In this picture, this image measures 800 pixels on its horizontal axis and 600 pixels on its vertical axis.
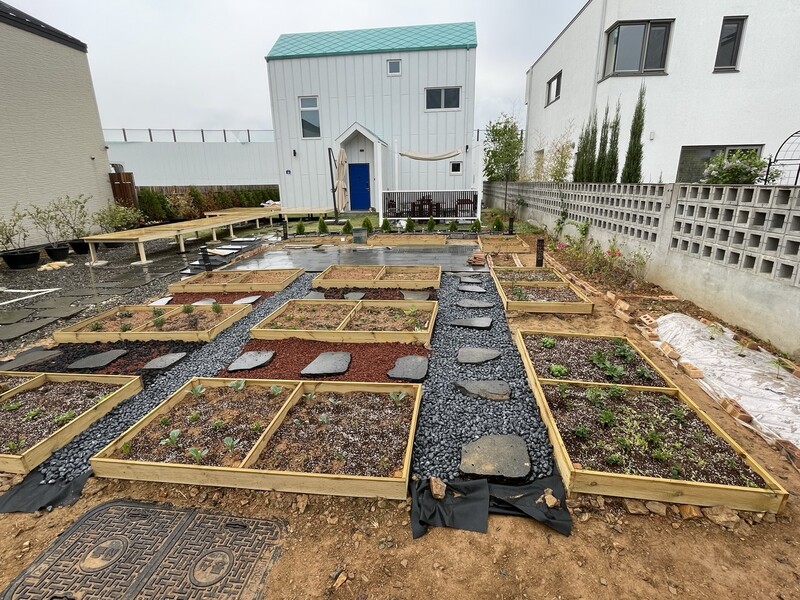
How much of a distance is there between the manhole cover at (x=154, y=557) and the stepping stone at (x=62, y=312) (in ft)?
14.7

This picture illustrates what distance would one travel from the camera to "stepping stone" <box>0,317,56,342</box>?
474cm

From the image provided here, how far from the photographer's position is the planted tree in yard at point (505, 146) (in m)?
14.6

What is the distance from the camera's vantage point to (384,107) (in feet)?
47.1

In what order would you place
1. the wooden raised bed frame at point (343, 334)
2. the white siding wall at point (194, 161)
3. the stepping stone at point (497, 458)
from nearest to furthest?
1. the stepping stone at point (497, 458)
2. the wooden raised bed frame at point (343, 334)
3. the white siding wall at point (194, 161)

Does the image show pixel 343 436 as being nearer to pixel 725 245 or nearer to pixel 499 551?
pixel 499 551

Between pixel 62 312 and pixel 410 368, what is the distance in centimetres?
540

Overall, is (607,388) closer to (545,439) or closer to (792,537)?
(545,439)

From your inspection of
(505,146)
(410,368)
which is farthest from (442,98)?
(410,368)

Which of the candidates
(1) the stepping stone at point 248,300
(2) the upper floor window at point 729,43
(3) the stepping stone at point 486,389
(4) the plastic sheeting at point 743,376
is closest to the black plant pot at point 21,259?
(1) the stepping stone at point 248,300

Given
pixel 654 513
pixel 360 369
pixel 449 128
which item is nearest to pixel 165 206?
pixel 449 128

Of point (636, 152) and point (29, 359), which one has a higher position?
point (636, 152)

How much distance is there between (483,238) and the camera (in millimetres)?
10055

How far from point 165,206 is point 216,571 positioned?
14788mm

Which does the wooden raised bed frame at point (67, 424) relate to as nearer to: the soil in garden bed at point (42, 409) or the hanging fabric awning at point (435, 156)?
the soil in garden bed at point (42, 409)
